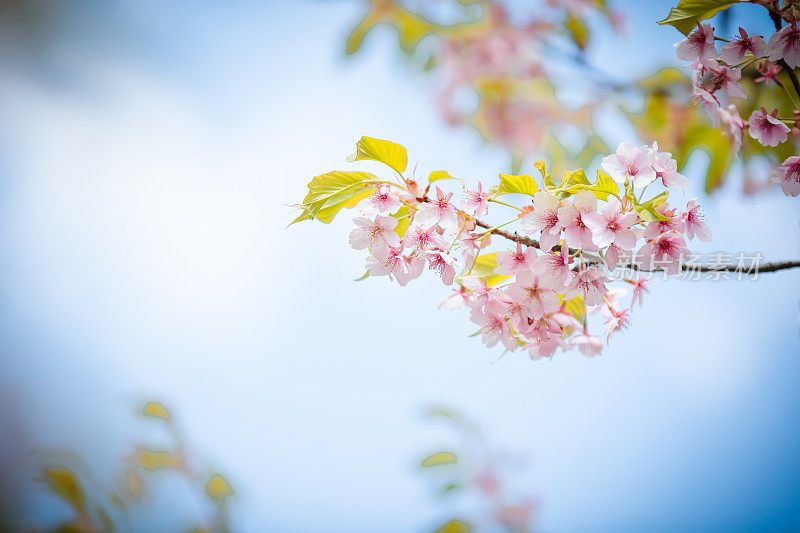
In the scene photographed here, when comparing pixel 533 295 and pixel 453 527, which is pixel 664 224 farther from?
pixel 453 527

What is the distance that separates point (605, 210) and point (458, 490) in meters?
1.22

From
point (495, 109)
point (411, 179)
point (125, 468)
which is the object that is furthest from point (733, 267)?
point (125, 468)

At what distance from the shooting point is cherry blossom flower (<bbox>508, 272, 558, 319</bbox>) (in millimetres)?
365

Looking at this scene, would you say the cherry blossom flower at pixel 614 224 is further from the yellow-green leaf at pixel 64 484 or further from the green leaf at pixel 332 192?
the yellow-green leaf at pixel 64 484

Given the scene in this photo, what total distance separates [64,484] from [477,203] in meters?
1.34

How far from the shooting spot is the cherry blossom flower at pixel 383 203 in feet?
1.24

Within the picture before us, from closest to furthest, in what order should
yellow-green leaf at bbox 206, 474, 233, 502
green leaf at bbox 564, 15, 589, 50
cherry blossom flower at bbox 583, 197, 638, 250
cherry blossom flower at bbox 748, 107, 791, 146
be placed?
cherry blossom flower at bbox 583, 197, 638, 250
cherry blossom flower at bbox 748, 107, 791, 146
green leaf at bbox 564, 15, 589, 50
yellow-green leaf at bbox 206, 474, 233, 502

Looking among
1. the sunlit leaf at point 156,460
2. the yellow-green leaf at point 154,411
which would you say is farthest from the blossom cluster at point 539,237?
the sunlit leaf at point 156,460

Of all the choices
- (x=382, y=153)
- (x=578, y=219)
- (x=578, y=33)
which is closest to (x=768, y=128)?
(x=578, y=219)

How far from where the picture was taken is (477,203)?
1.24 feet

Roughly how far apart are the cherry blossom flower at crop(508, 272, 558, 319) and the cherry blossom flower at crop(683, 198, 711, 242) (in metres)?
0.13

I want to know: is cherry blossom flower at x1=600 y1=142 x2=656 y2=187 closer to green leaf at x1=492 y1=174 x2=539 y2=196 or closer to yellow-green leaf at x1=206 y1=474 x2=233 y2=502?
green leaf at x1=492 y1=174 x2=539 y2=196

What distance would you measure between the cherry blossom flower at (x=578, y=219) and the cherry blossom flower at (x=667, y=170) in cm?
8

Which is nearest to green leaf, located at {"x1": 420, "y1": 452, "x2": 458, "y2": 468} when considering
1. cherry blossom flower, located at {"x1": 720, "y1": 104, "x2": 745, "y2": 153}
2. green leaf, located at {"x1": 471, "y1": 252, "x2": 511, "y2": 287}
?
green leaf, located at {"x1": 471, "y1": 252, "x2": 511, "y2": 287}
